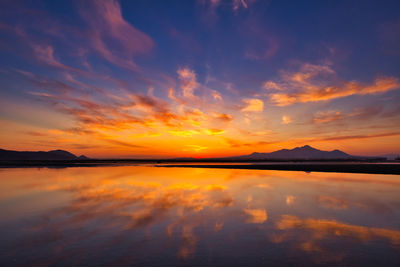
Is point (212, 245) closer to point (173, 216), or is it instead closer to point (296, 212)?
point (173, 216)

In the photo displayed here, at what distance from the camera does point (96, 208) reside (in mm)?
14336

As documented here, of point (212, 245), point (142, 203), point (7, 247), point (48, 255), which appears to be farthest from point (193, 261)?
point (142, 203)

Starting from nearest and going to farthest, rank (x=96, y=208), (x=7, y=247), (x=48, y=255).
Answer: (x=48, y=255), (x=7, y=247), (x=96, y=208)

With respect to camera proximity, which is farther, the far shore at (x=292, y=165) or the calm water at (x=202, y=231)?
the far shore at (x=292, y=165)

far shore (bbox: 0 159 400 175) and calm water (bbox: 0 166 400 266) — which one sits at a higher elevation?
far shore (bbox: 0 159 400 175)

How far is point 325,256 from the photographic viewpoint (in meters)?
7.40

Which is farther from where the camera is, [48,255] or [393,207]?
[393,207]

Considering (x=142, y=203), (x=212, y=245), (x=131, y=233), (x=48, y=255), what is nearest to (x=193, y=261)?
(x=212, y=245)

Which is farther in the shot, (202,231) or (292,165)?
(292,165)

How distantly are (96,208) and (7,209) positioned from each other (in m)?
5.74

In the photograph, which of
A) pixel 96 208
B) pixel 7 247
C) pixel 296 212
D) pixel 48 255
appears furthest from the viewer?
pixel 96 208

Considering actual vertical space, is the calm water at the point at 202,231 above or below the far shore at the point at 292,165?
below

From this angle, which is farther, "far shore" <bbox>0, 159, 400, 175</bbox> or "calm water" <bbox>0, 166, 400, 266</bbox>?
"far shore" <bbox>0, 159, 400, 175</bbox>

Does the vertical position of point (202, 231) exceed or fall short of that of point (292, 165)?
it falls short
